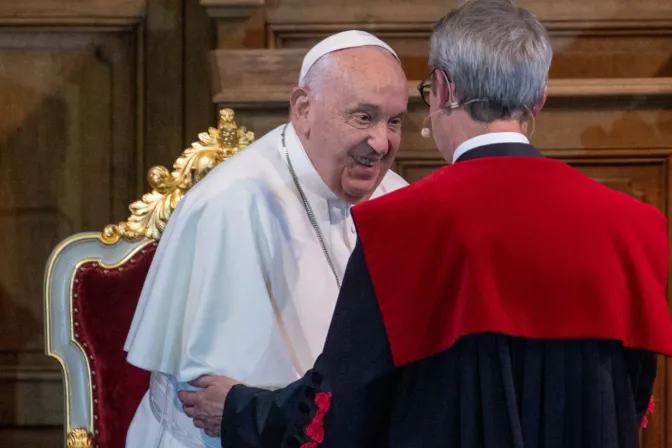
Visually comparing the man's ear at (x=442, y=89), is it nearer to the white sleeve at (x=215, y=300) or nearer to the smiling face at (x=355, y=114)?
the smiling face at (x=355, y=114)

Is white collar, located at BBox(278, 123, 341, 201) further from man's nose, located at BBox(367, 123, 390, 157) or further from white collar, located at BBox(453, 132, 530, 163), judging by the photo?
white collar, located at BBox(453, 132, 530, 163)

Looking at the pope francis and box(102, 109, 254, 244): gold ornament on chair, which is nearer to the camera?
the pope francis

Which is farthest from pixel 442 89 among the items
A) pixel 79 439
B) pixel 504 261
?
pixel 79 439

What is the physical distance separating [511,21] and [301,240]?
2.76 feet

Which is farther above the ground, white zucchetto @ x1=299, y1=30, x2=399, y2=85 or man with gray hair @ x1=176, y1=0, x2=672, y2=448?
white zucchetto @ x1=299, y1=30, x2=399, y2=85

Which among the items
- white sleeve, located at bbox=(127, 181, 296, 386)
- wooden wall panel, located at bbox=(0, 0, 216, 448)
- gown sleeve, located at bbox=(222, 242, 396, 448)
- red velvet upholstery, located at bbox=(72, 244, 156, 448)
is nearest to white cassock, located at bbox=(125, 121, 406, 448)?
white sleeve, located at bbox=(127, 181, 296, 386)

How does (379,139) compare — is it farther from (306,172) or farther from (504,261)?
(504,261)

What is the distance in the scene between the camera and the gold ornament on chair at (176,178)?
3.03 m

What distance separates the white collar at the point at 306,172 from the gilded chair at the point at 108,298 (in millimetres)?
378

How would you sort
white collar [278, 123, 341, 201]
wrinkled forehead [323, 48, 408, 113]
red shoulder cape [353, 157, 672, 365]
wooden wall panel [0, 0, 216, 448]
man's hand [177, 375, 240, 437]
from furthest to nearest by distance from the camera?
1. wooden wall panel [0, 0, 216, 448]
2. white collar [278, 123, 341, 201]
3. wrinkled forehead [323, 48, 408, 113]
4. man's hand [177, 375, 240, 437]
5. red shoulder cape [353, 157, 672, 365]

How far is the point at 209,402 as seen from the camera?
7.75ft

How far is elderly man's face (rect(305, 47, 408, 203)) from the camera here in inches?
100

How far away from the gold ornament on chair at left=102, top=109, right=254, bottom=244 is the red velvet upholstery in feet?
0.27

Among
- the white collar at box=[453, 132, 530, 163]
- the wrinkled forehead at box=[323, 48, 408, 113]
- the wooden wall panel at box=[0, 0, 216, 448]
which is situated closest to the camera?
the white collar at box=[453, 132, 530, 163]
